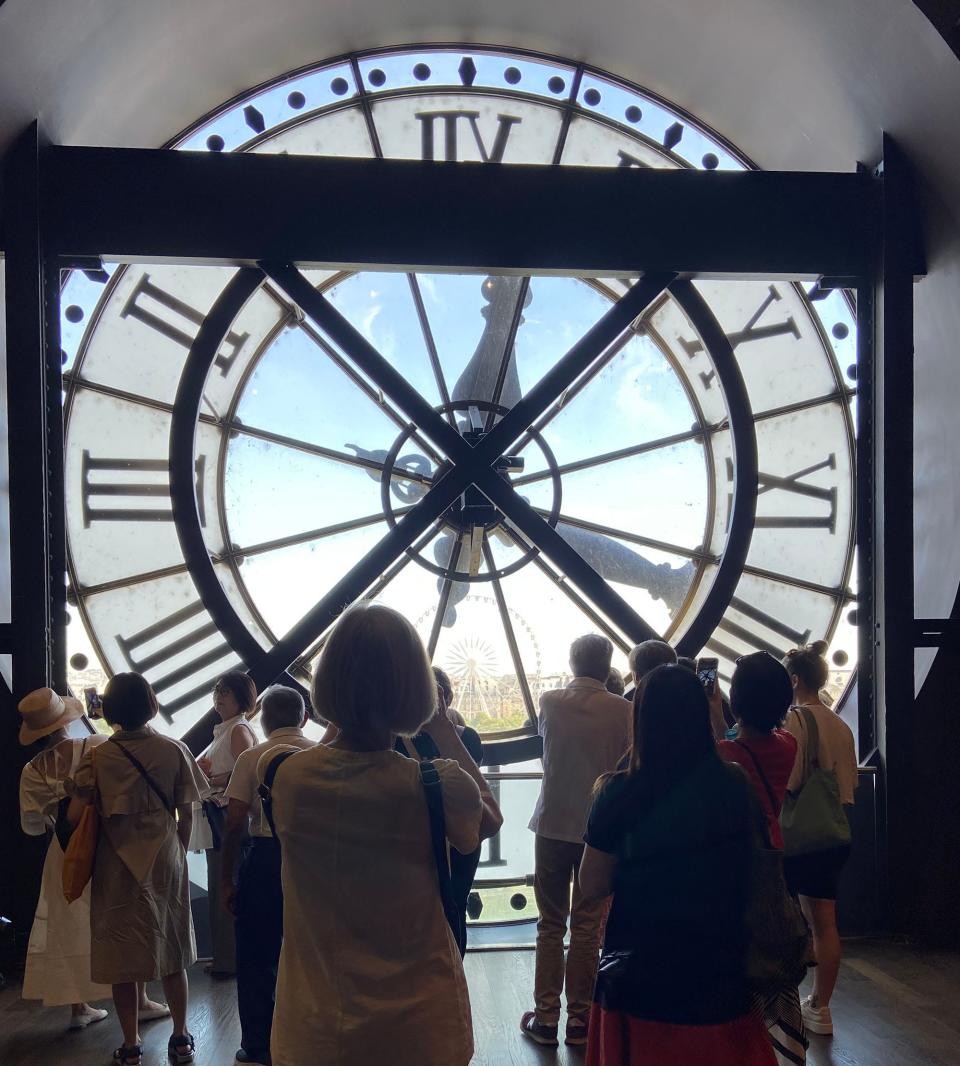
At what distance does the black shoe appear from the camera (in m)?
2.73

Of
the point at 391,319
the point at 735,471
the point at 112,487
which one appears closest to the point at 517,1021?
the point at 735,471

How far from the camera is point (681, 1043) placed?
1638 mm

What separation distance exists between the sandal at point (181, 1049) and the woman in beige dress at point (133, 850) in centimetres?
10

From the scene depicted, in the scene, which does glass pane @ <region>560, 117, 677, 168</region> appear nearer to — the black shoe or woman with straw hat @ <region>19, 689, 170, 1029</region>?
woman with straw hat @ <region>19, 689, 170, 1029</region>

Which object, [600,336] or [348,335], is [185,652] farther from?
[600,336]

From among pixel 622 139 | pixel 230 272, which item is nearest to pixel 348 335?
pixel 230 272

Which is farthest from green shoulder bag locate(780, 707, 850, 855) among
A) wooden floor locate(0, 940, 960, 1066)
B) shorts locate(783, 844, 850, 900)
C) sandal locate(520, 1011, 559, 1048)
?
sandal locate(520, 1011, 559, 1048)

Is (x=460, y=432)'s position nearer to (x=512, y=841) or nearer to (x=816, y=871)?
(x=512, y=841)

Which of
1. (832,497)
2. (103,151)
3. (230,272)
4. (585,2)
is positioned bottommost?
(832,497)

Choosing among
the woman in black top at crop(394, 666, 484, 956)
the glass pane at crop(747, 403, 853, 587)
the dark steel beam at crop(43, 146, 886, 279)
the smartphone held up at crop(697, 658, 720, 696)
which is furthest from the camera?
the glass pane at crop(747, 403, 853, 587)

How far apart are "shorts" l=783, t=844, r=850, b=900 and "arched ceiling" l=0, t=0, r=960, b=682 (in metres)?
1.69

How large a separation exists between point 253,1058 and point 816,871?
1580 mm

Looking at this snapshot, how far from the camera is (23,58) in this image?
3.45m

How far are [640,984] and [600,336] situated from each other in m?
2.78
